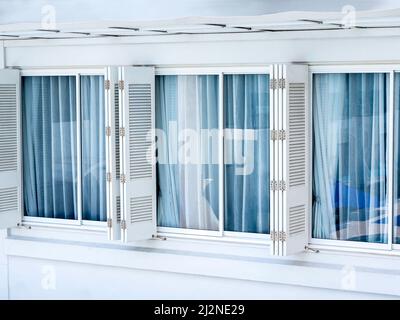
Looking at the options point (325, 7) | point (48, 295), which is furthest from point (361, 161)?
point (48, 295)

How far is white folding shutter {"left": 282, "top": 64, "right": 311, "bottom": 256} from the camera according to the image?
10.8 meters

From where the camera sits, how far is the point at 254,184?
11.6m

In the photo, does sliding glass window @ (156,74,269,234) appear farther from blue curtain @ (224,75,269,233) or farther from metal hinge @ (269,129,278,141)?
metal hinge @ (269,129,278,141)

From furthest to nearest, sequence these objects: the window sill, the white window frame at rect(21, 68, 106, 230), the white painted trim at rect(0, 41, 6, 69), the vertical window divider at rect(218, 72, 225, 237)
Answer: the white painted trim at rect(0, 41, 6, 69) < the white window frame at rect(21, 68, 106, 230) < the vertical window divider at rect(218, 72, 225, 237) < the window sill

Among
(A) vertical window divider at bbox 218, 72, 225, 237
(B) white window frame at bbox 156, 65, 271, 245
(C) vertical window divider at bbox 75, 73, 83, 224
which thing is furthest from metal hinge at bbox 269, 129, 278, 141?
(C) vertical window divider at bbox 75, 73, 83, 224

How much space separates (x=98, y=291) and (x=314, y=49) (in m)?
4.40

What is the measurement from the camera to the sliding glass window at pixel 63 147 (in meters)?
12.7

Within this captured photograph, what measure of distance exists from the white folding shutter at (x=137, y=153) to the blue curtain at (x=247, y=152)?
0.99 m

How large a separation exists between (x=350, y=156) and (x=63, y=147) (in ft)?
13.5

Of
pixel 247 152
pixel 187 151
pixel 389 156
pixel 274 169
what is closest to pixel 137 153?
pixel 187 151

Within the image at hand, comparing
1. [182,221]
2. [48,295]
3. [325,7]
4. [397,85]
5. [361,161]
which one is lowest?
[48,295]

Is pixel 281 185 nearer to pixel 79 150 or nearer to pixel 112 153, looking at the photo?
pixel 112 153
